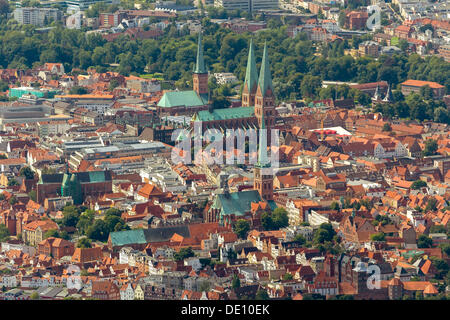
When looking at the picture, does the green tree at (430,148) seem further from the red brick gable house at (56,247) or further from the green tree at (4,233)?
the red brick gable house at (56,247)

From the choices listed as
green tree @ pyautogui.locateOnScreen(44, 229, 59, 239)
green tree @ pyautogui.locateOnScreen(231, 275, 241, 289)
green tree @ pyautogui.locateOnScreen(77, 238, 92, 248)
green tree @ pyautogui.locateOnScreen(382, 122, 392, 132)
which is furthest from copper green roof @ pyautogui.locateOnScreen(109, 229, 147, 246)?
green tree @ pyautogui.locateOnScreen(382, 122, 392, 132)

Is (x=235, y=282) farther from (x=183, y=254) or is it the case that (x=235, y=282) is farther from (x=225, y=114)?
(x=225, y=114)

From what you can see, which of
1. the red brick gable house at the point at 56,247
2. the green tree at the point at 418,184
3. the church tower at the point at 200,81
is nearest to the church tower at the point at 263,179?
the green tree at the point at 418,184

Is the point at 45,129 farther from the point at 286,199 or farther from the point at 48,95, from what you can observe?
the point at 286,199

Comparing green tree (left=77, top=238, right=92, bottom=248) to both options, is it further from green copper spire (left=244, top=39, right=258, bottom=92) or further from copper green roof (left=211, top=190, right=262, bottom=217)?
green copper spire (left=244, top=39, right=258, bottom=92)

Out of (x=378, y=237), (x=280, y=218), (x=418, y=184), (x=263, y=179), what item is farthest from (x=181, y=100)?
(x=378, y=237)
